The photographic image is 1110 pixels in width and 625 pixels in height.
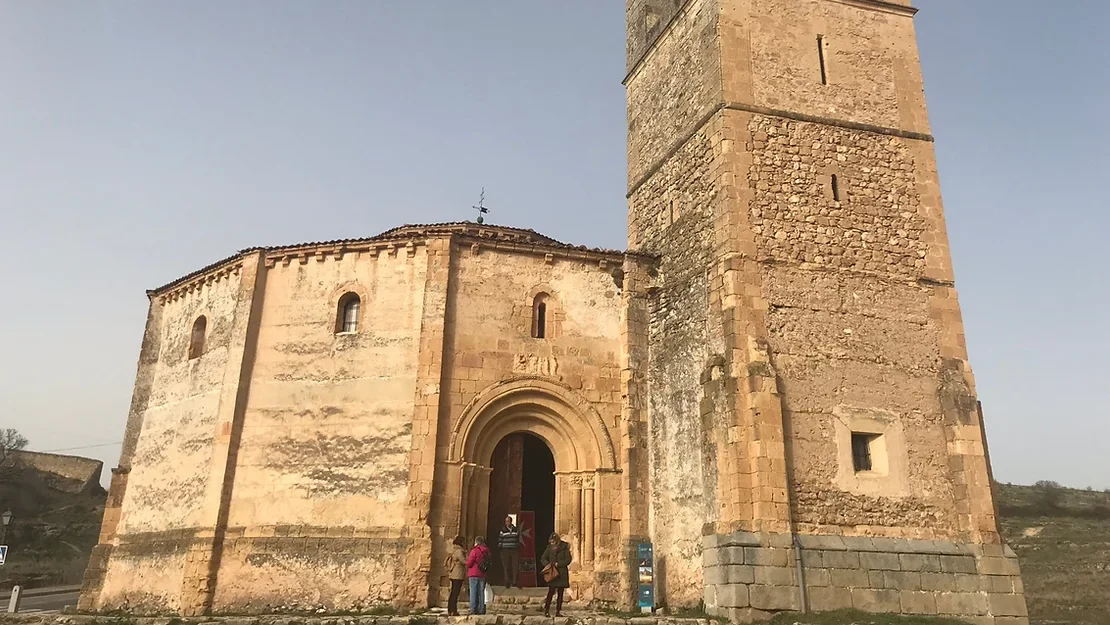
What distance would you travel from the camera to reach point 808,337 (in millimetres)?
13453

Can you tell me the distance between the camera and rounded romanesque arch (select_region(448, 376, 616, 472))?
571 inches

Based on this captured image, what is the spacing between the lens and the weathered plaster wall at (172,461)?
47.5 feet

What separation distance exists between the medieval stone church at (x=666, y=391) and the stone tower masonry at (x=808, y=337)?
50 millimetres

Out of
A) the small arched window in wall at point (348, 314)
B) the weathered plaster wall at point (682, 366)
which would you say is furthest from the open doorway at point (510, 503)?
the small arched window in wall at point (348, 314)

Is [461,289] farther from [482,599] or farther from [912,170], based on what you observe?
[912,170]

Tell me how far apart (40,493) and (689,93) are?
4346cm

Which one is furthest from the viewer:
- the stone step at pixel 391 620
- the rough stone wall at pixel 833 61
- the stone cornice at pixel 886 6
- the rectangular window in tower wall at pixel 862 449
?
the stone cornice at pixel 886 6

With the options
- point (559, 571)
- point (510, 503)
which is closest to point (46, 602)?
point (510, 503)

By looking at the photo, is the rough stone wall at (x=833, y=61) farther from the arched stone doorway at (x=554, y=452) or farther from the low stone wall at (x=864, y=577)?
the low stone wall at (x=864, y=577)

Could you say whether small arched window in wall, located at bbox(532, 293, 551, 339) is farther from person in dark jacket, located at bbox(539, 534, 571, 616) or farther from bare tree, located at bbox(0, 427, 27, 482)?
bare tree, located at bbox(0, 427, 27, 482)

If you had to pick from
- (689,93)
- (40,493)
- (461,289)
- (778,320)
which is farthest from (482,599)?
(40,493)

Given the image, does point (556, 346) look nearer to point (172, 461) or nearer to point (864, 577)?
point (864, 577)

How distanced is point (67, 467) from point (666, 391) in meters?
46.2

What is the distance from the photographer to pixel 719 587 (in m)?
11.8
